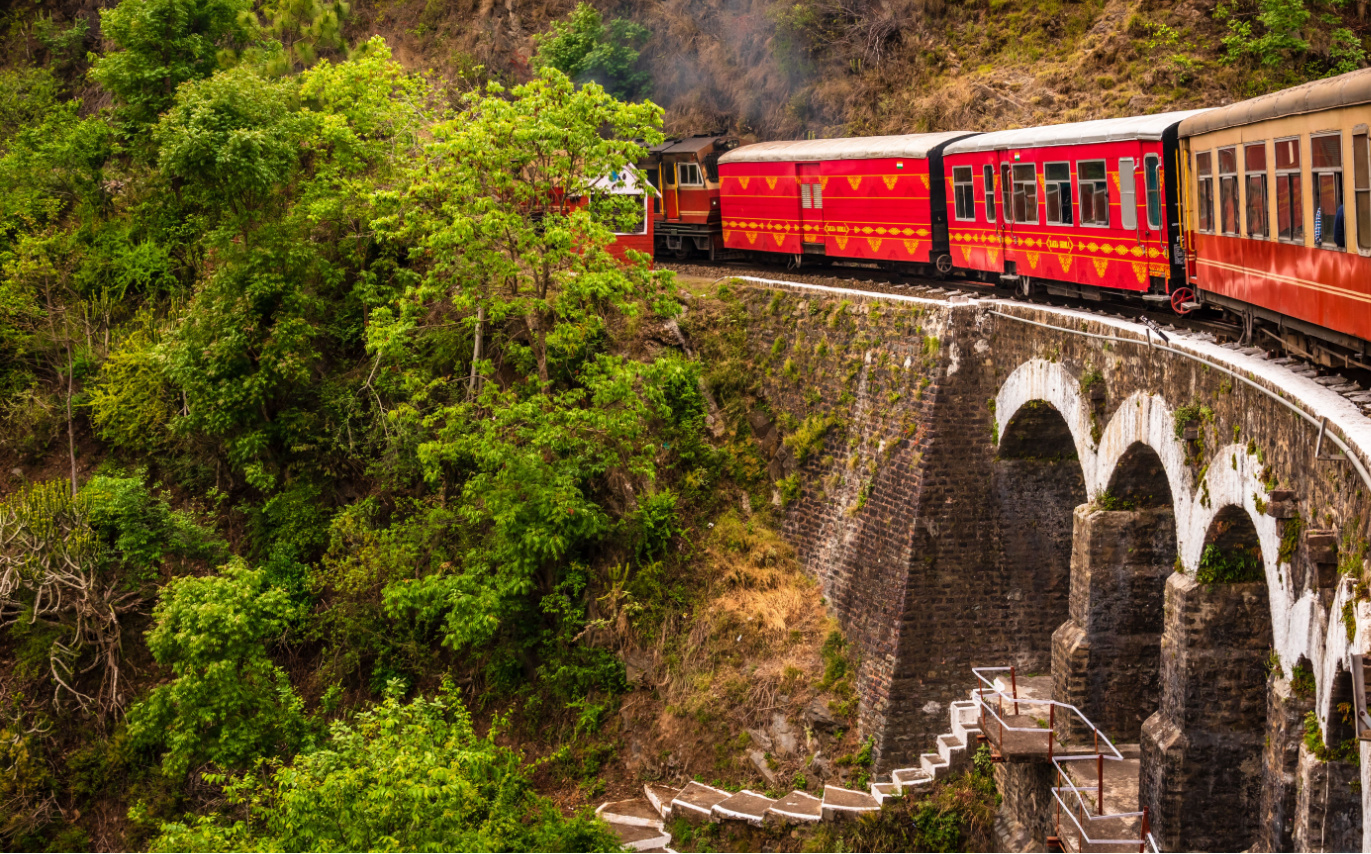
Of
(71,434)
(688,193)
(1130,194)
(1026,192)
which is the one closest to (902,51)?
(688,193)

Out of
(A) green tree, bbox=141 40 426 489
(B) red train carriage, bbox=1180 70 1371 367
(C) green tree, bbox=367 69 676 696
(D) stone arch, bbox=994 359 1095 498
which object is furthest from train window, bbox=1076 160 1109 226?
(A) green tree, bbox=141 40 426 489

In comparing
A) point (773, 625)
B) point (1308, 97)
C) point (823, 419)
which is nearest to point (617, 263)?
point (823, 419)

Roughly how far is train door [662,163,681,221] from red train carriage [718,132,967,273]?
6.86 feet

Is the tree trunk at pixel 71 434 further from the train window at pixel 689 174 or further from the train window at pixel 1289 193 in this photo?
the train window at pixel 1289 193

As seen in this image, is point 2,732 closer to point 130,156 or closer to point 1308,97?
point 130,156

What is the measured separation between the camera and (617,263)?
69.8 ft

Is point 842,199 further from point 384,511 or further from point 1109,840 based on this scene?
point 1109,840

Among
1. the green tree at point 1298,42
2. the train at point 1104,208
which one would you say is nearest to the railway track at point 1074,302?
the train at point 1104,208

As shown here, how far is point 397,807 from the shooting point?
14414 mm

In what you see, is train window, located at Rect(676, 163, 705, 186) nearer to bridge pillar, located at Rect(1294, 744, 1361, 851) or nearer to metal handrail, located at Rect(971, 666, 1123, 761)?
metal handrail, located at Rect(971, 666, 1123, 761)

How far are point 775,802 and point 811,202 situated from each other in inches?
509

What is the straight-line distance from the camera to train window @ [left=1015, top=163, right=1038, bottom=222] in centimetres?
1902

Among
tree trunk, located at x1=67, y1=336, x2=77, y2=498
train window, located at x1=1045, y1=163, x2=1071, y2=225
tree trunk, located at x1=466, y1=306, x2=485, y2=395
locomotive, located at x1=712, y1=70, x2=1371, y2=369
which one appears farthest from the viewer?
tree trunk, located at x1=67, y1=336, x2=77, y2=498

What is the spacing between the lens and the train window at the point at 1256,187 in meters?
12.2
